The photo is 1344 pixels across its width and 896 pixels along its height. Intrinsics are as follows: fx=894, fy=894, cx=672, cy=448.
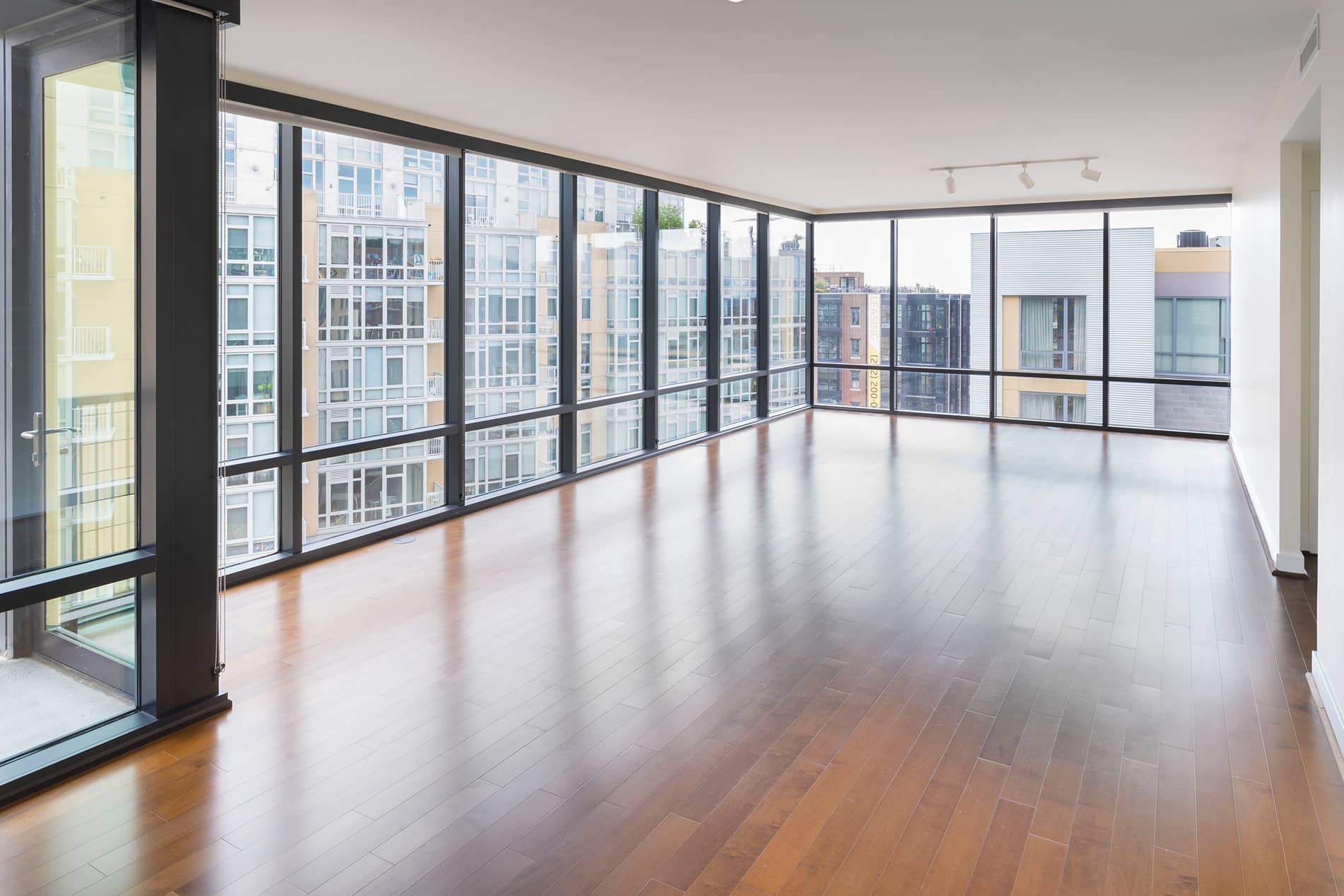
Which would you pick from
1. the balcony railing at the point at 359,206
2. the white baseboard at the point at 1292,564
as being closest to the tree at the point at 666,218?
the balcony railing at the point at 359,206

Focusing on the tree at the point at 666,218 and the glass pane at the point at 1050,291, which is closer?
the tree at the point at 666,218

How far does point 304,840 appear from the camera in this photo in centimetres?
236

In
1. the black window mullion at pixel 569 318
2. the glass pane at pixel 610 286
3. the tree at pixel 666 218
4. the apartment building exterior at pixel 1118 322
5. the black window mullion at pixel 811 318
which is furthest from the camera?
the black window mullion at pixel 811 318

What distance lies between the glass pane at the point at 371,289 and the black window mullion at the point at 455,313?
0.05 meters

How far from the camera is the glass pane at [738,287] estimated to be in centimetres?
958

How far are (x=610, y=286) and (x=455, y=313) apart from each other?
202 centimetres

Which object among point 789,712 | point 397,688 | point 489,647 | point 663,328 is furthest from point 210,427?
point 663,328

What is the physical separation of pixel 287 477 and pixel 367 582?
81 cm

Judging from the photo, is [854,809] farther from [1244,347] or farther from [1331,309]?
[1244,347]

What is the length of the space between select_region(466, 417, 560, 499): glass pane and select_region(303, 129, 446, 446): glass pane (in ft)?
1.84

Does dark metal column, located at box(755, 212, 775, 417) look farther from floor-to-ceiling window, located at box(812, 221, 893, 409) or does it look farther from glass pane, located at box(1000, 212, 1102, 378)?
glass pane, located at box(1000, 212, 1102, 378)

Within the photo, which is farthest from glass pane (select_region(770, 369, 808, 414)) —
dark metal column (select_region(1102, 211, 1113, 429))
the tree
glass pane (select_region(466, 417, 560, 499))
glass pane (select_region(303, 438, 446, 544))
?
glass pane (select_region(303, 438, 446, 544))

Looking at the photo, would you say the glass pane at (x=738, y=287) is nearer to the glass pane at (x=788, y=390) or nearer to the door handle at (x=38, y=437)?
the glass pane at (x=788, y=390)

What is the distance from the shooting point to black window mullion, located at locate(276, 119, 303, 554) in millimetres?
4816
